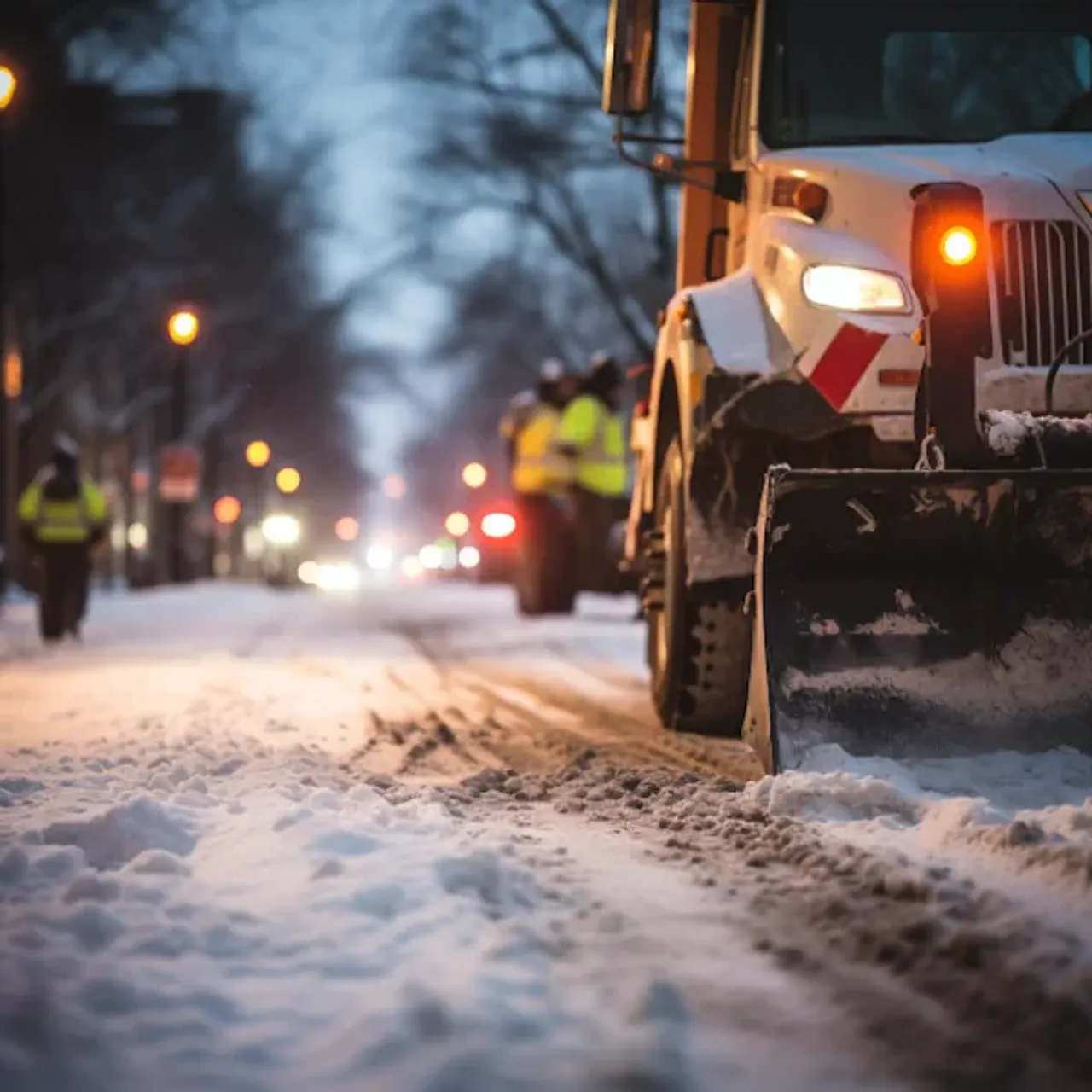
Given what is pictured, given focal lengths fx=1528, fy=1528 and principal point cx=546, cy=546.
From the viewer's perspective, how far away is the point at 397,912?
11.9ft

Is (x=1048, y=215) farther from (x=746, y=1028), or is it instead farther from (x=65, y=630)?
(x=65, y=630)

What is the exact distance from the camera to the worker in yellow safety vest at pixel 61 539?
49.9 ft

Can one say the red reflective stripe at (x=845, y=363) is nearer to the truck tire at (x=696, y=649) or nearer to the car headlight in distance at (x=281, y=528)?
the truck tire at (x=696, y=649)

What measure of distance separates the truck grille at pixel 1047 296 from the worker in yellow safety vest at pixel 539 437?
10343 mm

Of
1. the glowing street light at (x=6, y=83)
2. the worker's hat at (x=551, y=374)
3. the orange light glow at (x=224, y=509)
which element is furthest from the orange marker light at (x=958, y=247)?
the orange light glow at (x=224, y=509)

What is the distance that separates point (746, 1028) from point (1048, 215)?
3.79m

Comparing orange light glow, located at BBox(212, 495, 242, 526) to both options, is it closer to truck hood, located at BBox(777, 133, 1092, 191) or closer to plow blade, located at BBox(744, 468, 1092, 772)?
truck hood, located at BBox(777, 133, 1092, 191)

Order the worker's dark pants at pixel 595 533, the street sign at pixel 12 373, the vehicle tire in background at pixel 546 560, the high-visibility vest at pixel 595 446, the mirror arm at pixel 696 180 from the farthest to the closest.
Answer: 1. the street sign at pixel 12 373
2. the vehicle tire in background at pixel 546 560
3. the worker's dark pants at pixel 595 533
4. the high-visibility vest at pixel 595 446
5. the mirror arm at pixel 696 180

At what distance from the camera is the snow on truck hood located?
5762 millimetres

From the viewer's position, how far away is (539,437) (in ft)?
53.7

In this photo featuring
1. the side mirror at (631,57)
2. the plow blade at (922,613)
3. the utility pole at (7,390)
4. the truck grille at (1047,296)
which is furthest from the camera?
the utility pole at (7,390)

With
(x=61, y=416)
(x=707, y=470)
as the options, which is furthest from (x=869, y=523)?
(x=61, y=416)

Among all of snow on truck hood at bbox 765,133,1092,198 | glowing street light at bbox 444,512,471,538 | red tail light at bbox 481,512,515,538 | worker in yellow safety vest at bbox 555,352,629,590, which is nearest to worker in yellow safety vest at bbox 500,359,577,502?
worker in yellow safety vest at bbox 555,352,629,590

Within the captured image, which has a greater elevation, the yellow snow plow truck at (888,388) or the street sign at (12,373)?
the street sign at (12,373)
